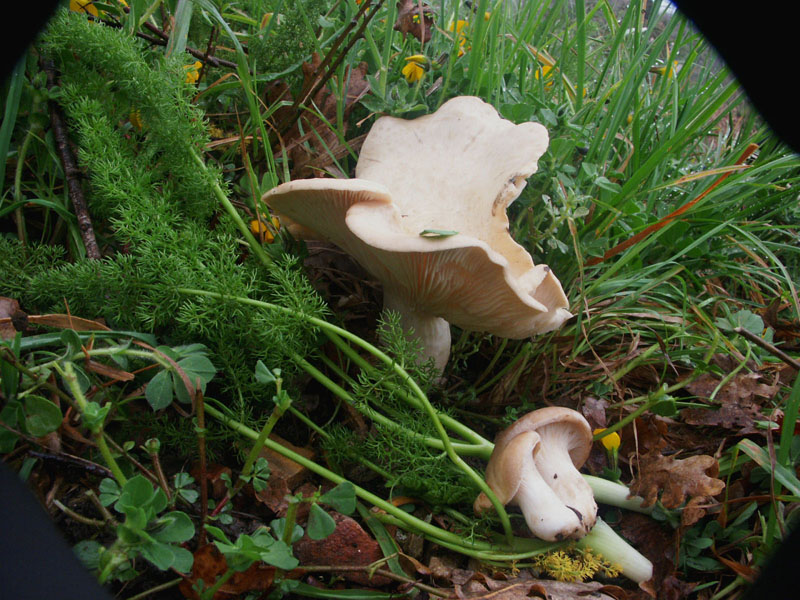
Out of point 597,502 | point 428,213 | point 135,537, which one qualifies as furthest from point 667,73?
point 135,537

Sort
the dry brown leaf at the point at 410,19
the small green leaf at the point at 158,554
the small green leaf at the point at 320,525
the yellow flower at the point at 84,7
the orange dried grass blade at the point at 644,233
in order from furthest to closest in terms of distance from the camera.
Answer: the dry brown leaf at the point at 410,19
the orange dried grass blade at the point at 644,233
the yellow flower at the point at 84,7
the small green leaf at the point at 320,525
the small green leaf at the point at 158,554

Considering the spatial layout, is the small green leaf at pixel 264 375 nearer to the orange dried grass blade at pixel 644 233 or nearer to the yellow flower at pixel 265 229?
the yellow flower at pixel 265 229

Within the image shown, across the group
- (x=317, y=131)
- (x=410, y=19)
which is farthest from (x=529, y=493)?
(x=410, y=19)

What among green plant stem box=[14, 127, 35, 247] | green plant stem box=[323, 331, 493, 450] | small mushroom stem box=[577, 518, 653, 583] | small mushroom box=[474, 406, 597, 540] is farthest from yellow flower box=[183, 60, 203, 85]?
small mushroom stem box=[577, 518, 653, 583]

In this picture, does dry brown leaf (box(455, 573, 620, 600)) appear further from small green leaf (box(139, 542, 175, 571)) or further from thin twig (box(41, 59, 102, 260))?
thin twig (box(41, 59, 102, 260))

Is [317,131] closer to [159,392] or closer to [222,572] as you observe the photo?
[159,392]

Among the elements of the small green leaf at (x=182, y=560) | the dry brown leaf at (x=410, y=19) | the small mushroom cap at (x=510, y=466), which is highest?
the dry brown leaf at (x=410, y=19)

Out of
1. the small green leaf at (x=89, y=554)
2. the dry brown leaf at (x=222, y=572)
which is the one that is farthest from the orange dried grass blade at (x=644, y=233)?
the small green leaf at (x=89, y=554)
